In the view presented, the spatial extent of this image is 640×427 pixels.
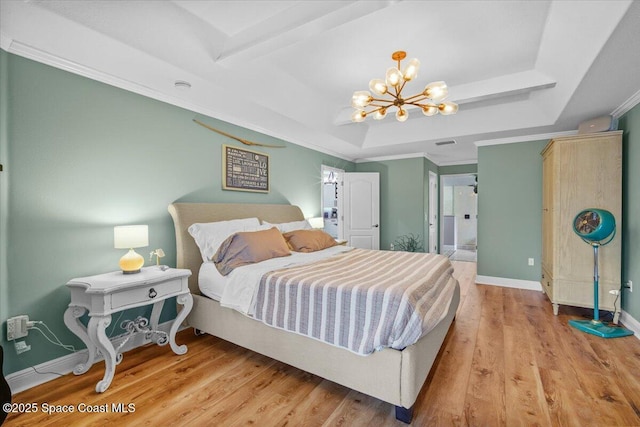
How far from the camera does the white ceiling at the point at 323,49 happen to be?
6.17 ft

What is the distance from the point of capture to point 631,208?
3049mm

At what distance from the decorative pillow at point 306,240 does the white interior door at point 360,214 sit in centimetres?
207

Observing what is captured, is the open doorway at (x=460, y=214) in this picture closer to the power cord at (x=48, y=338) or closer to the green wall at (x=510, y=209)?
the green wall at (x=510, y=209)

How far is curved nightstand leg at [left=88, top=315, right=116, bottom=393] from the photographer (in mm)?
1940

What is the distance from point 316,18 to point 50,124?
205 centimetres

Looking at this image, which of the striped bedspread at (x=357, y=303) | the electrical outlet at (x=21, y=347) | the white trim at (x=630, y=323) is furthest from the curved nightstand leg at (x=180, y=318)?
the white trim at (x=630, y=323)

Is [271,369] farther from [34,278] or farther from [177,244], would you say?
[34,278]

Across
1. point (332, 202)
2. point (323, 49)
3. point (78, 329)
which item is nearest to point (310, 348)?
point (78, 329)

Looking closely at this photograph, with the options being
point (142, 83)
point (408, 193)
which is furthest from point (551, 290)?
point (142, 83)

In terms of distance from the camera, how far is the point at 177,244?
2848mm

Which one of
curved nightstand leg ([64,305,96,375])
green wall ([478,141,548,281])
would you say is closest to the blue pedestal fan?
green wall ([478,141,548,281])

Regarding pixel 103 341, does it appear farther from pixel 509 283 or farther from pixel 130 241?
pixel 509 283

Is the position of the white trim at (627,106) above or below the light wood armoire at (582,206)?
above

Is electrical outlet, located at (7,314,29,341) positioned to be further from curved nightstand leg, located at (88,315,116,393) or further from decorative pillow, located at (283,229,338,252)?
decorative pillow, located at (283,229,338,252)
